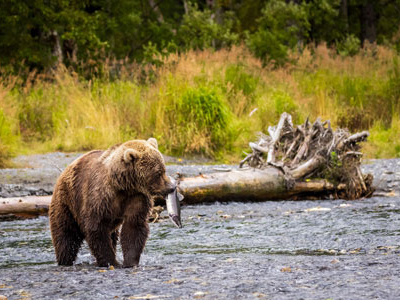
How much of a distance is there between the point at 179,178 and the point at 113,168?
4.34 meters

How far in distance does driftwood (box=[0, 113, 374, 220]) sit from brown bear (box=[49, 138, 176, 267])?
3900 millimetres

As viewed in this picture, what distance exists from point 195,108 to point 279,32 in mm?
11802

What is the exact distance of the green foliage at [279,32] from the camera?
76.5 feet

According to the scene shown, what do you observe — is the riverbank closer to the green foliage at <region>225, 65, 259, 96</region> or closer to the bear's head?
the green foliage at <region>225, 65, 259, 96</region>

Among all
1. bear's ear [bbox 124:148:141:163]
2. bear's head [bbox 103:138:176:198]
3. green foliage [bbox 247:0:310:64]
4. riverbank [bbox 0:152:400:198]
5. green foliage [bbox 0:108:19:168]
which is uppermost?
bear's ear [bbox 124:148:141:163]

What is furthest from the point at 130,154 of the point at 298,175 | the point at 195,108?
the point at 195,108

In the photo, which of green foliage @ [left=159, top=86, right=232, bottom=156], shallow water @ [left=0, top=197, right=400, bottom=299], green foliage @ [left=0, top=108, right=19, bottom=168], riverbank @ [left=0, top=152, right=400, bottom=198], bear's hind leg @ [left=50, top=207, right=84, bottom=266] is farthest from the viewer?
green foliage @ [left=159, top=86, right=232, bottom=156]

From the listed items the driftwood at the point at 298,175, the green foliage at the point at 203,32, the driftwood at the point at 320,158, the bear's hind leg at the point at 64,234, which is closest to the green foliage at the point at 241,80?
the driftwood at the point at 320,158

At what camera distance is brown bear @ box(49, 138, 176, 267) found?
5.36 metres

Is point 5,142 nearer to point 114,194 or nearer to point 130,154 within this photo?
point 114,194

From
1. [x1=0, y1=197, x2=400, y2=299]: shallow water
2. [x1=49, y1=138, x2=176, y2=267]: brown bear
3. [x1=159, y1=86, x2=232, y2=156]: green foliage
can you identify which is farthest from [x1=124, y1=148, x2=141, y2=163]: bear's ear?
[x1=159, y1=86, x2=232, y2=156]: green foliage

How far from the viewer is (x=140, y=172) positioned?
5.32m

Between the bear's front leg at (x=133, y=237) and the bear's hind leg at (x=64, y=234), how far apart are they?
0.63 m

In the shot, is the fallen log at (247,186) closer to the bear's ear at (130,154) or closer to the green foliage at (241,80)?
the bear's ear at (130,154)
